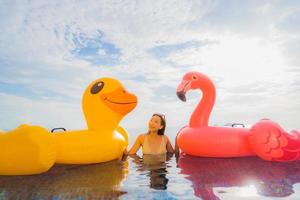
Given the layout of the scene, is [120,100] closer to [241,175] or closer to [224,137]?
[224,137]

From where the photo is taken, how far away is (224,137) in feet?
18.1

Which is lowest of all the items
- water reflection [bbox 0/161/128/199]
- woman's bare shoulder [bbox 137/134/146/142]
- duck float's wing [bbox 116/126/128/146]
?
water reflection [bbox 0/161/128/199]

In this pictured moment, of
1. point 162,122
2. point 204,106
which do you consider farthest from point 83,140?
point 204,106

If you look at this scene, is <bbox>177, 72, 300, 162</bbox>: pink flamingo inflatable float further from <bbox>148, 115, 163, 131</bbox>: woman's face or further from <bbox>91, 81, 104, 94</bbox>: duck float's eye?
<bbox>91, 81, 104, 94</bbox>: duck float's eye

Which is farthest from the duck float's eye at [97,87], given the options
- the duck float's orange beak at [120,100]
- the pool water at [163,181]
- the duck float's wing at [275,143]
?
the duck float's wing at [275,143]

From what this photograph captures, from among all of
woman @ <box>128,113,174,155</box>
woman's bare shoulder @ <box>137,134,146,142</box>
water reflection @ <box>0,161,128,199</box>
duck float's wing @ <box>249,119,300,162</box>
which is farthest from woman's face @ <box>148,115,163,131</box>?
duck float's wing @ <box>249,119,300,162</box>

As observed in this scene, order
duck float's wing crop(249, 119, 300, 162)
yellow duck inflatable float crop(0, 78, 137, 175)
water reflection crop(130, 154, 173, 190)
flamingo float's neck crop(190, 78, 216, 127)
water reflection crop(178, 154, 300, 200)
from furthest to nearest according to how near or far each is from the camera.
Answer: flamingo float's neck crop(190, 78, 216, 127), duck float's wing crop(249, 119, 300, 162), yellow duck inflatable float crop(0, 78, 137, 175), water reflection crop(130, 154, 173, 190), water reflection crop(178, 154, 300, 200)

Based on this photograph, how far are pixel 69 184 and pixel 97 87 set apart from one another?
7.69ft

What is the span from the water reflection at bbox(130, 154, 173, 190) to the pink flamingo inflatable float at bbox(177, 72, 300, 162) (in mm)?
663

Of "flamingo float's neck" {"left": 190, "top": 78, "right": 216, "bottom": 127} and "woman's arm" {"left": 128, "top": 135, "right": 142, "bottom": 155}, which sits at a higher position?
"flamingo float's neck" {"left": 190, "top": 78, "right": 216, "bottom": 127}

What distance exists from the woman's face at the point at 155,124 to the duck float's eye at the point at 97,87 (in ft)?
3.81

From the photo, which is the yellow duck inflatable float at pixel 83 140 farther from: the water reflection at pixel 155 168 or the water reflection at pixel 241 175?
the water reflection at pixel 241 175

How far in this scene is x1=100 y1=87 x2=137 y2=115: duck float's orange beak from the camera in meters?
5.68

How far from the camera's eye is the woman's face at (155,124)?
5.67m
